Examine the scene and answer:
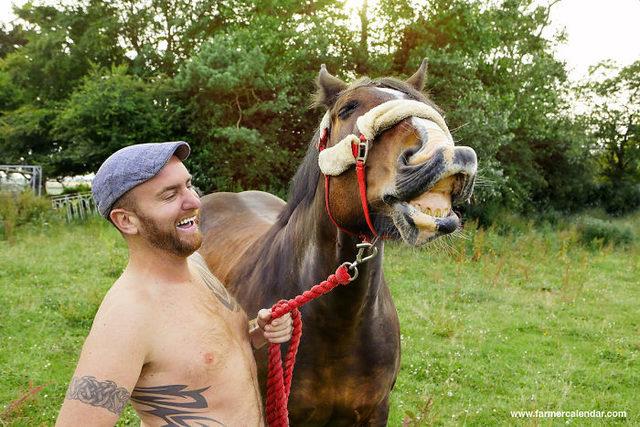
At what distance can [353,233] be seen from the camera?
2.11 metres

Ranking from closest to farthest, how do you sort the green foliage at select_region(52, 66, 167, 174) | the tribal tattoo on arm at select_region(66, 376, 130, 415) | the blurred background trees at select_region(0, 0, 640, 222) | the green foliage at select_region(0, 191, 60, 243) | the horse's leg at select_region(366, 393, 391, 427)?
the tribal tattoo on arm at select_region(66, 376, 130, 415)
the horse's leg at select_region(366, 393, 391, 427)
the green foliage at select_region(0, 191, 60, 243)
the blurred background trees at select_region(0, 0, 640, 222)
the green foliage at select_region(52, 66, 167, 174)

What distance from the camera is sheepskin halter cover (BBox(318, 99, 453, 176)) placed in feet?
5.95

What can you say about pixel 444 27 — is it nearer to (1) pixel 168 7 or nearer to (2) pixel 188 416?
(1) pixel 168 7

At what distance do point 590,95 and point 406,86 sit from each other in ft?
81.4

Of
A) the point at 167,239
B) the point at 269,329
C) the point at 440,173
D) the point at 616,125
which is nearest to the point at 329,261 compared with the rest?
the point at 269,329

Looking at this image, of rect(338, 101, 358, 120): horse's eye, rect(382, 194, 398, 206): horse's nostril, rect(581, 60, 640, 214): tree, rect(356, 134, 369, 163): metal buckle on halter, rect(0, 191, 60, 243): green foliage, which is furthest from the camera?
rect(581, 60, 640, 214): tree

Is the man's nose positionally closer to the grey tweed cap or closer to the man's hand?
the grey tweed cap

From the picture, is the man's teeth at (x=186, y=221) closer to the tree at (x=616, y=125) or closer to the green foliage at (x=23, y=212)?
the green foliage at (x=23, y=212)

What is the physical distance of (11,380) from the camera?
4.69m

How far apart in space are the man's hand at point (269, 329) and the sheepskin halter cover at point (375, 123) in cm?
61

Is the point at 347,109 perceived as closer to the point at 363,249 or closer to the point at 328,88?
the point at 328,88

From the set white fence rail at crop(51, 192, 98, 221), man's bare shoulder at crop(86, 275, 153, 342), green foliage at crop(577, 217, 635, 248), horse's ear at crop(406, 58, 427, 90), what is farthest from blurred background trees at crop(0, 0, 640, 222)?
man's bare shoulder at crop(86, 275, 153, 342)

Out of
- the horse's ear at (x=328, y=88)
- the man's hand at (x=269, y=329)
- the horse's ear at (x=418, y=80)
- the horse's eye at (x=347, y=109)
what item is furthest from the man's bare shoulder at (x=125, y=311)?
the horse's ear at (x=418, y=80)

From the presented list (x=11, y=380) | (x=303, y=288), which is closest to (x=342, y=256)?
(x=303, y=288)
